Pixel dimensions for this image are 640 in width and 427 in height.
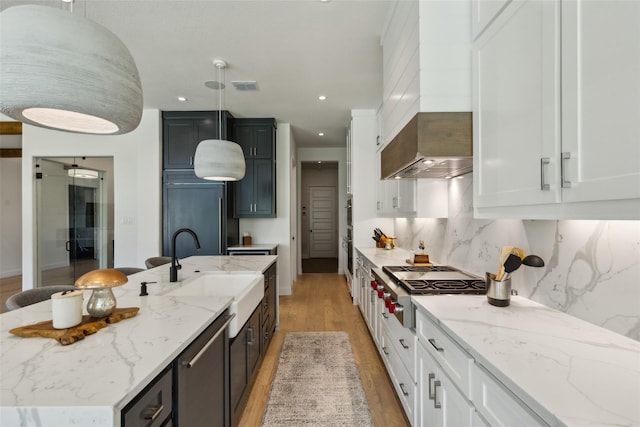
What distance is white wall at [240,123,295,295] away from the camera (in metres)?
5.07

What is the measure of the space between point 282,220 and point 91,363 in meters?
4.21

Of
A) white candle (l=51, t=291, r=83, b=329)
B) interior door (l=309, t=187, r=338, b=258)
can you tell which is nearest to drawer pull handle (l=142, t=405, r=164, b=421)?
white candle (l=51, t=291, r=83, b=329)

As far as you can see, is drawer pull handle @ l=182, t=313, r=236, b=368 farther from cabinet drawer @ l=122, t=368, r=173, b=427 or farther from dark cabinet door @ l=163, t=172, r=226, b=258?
dark cabinet door @ l=163, t=172, r=226, b=258

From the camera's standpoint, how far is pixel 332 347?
9.88ft

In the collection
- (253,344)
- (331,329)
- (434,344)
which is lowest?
(331,329)

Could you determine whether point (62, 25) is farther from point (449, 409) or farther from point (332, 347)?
point (332, 347)

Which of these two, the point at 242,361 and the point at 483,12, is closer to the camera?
the point at 483,12

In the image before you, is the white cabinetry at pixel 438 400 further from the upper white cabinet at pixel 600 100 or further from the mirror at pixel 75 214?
the mirror at pixel 75 214

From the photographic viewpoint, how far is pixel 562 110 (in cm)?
96

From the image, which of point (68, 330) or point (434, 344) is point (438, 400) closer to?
point (434, 344)

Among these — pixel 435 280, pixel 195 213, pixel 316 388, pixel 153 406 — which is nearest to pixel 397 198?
pixel 435 280

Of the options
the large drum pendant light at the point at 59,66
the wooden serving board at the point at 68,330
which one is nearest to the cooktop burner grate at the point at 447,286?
the wooden serving board at the point at 68,330

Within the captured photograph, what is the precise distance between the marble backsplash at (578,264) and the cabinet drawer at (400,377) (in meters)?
0.82

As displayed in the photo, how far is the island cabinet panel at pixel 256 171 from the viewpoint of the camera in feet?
15.7
